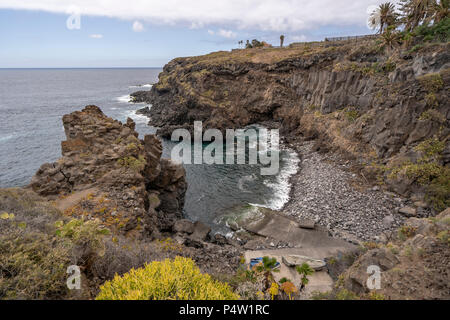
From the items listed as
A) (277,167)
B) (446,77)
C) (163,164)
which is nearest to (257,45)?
(277,167)

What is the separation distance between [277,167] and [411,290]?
92.8 feet

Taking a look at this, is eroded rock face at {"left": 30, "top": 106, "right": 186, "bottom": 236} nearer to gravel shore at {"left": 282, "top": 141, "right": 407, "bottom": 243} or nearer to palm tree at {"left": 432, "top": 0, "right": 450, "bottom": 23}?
gravel shore at {"left": 282, "top": 141, "right": 407, "bottom": 243}

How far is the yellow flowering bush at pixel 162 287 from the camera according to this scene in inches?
232

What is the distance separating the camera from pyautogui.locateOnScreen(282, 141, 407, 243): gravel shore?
66.9 ft

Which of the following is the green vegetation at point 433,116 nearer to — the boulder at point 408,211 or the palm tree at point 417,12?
the boulder at point 408,211

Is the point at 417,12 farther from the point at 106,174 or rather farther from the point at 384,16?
the point at 106,174

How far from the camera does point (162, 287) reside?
20.0 feet

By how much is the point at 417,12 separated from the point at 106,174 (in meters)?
44.0

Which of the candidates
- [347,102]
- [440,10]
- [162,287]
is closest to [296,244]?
[162,287]

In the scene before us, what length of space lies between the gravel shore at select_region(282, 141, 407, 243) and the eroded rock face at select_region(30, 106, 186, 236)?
13908 mm

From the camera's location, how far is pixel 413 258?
374 inches

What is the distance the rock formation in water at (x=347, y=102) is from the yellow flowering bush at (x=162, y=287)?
23.1 meters

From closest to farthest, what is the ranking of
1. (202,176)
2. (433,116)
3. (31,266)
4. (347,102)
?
(31,266) < (433,116) < (202,176) < (347,102)
